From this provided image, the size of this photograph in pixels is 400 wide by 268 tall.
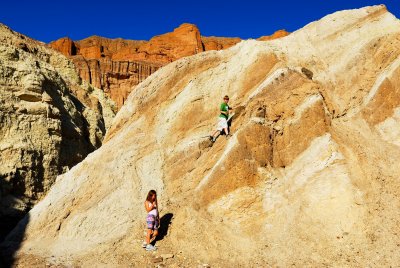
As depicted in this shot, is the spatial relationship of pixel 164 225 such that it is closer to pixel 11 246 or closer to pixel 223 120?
pixel 223 120

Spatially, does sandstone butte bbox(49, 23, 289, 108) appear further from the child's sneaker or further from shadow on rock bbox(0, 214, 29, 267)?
the child's sneaker

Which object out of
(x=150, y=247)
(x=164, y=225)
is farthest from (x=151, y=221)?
(x=164, y=225)

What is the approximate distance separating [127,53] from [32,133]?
76.4 m

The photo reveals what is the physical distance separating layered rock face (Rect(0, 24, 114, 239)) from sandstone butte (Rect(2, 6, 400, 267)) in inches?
163

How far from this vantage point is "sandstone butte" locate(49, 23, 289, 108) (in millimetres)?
61375

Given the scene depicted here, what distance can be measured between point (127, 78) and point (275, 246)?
56.1 metres

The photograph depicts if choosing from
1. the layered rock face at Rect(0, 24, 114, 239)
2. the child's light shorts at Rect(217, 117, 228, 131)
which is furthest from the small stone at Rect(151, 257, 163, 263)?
the layered rock face at Rect(0, 24, 114, 239)

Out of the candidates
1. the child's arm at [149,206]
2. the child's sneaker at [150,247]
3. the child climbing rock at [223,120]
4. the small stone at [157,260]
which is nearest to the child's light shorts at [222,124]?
the child climbing rock at [223,120]

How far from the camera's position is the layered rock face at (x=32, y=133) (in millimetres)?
16797

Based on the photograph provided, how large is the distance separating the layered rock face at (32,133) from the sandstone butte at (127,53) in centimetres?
3835

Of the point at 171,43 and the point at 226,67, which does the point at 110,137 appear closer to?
the point at 226,67

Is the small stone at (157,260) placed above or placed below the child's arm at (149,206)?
below

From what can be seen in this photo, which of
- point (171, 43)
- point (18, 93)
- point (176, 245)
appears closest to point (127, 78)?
point (171, 43)

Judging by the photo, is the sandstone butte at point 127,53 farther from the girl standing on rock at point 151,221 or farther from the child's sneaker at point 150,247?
the child's sneaker at point 150,247
